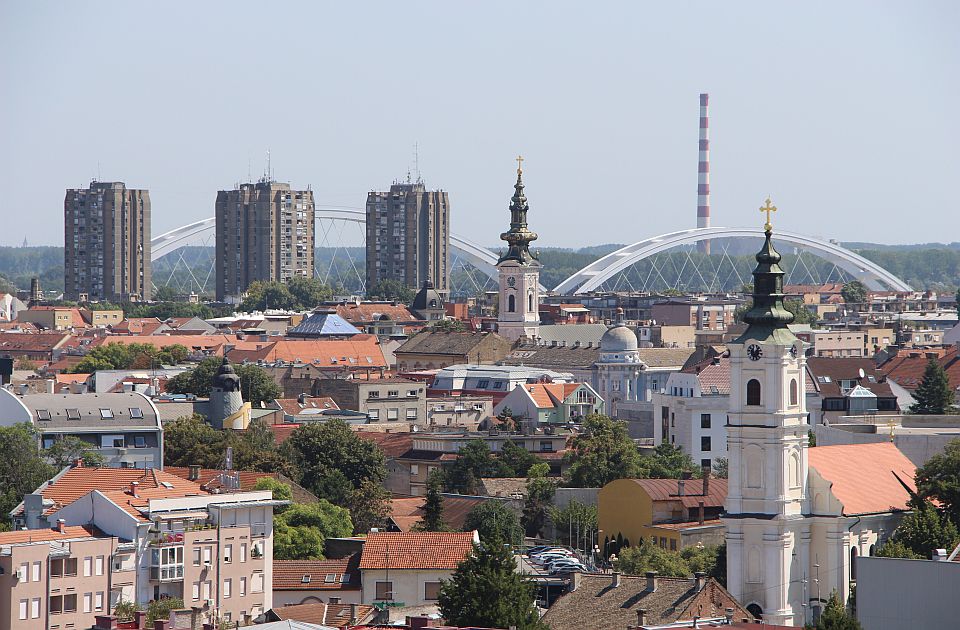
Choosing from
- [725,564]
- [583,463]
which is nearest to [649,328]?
[583,463]

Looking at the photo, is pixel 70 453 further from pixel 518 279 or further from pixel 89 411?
pixel 518 279

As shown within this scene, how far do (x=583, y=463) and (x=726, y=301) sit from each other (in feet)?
386

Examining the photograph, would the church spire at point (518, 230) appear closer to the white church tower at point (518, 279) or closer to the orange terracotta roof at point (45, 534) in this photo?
the white church tower at point (518, 279)

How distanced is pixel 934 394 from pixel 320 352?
161ft

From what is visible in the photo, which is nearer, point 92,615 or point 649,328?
point 92,615

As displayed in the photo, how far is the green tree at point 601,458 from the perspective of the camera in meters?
75.4

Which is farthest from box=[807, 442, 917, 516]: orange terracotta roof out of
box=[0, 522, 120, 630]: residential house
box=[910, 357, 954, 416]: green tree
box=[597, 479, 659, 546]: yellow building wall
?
box=[910, 357, 954, 416]: green tree

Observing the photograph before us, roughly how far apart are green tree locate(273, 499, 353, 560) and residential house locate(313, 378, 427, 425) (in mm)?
36702

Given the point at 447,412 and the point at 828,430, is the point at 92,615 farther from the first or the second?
the point at 447,412

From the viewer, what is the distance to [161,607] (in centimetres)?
4900

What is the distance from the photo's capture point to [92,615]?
5144 cm

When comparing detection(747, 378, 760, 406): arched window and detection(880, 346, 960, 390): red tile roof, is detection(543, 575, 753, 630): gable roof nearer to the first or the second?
detection(747, 378, 760, 406): arched window

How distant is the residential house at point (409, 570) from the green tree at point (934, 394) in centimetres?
3879

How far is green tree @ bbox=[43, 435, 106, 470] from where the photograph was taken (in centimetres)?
6950
